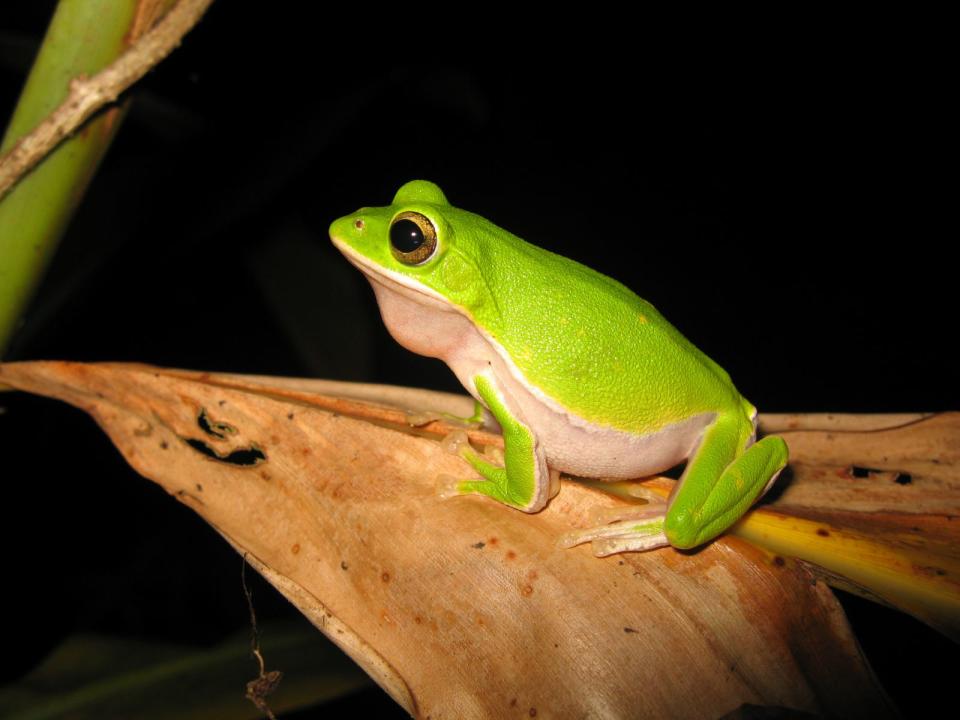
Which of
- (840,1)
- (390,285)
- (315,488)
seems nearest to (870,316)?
(840,1)

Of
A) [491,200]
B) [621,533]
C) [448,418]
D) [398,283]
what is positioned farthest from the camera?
[491,200]

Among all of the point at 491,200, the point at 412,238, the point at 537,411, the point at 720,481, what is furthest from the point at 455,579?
the point at 491,200

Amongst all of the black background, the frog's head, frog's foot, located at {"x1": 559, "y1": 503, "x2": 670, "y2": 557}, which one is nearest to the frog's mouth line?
the frog's head

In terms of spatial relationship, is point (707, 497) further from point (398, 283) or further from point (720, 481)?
point (398, 283)

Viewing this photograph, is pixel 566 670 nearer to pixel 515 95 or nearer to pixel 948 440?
pixel 948 440

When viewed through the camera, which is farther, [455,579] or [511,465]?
[511,465]

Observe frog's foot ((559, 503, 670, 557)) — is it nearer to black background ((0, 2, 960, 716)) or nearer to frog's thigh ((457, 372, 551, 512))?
frog's thigh ((457, 372, 551, 512))
